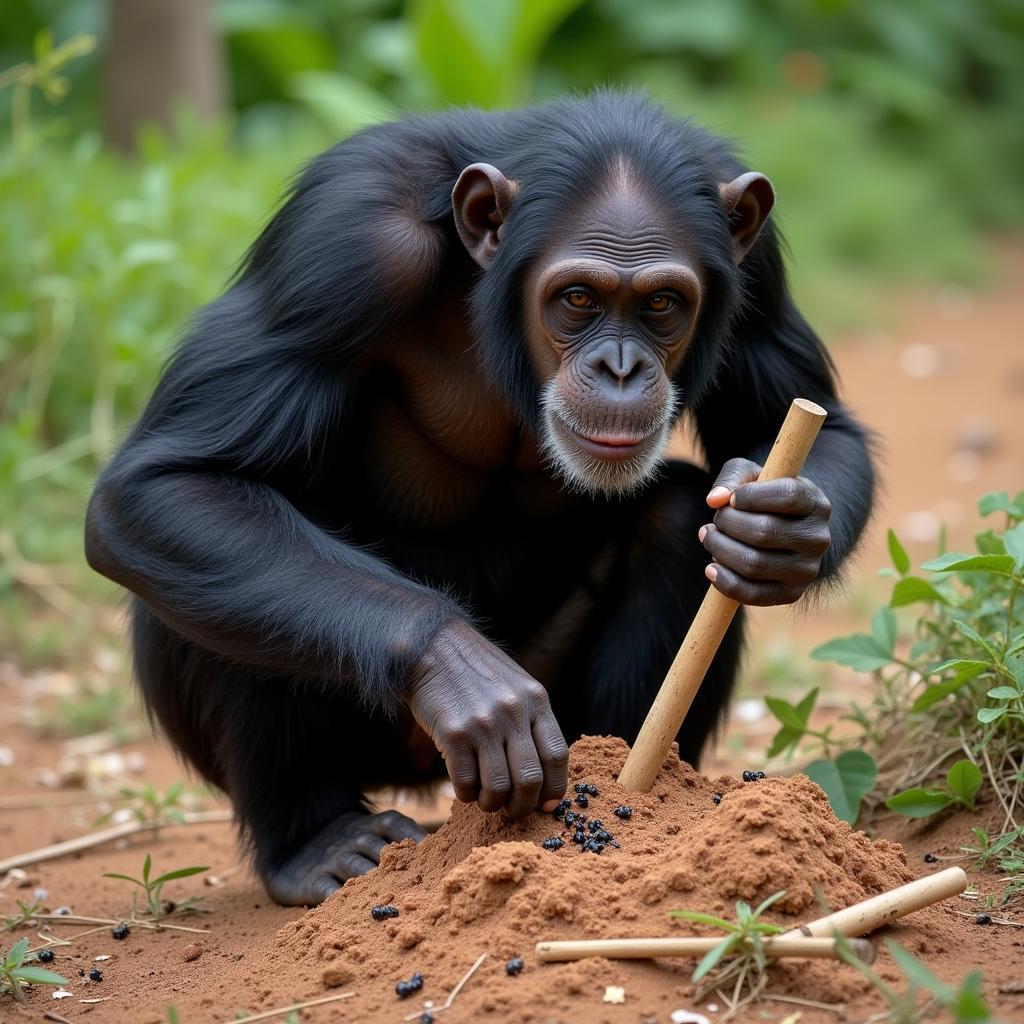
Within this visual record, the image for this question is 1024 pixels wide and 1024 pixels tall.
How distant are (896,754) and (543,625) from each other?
1.34 m

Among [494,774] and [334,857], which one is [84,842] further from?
[494,774]

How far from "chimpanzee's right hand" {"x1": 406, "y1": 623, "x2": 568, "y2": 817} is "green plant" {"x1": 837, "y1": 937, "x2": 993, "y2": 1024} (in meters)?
0.97

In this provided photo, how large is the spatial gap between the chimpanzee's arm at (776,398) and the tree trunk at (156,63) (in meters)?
10.1

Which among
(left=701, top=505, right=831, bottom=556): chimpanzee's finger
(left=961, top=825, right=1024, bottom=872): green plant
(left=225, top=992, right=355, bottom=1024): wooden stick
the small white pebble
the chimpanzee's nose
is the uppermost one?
the chimpanzee's nose

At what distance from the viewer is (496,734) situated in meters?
3.93

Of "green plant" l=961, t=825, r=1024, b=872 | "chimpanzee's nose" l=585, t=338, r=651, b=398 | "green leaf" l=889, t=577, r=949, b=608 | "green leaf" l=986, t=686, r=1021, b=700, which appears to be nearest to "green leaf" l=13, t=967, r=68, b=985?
"chimpanzee's nose" l=585, t=338, r=651, b=398

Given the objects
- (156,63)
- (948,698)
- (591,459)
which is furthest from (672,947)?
(156,63)

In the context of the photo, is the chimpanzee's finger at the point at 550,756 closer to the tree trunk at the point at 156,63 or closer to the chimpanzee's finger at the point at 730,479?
the chimpanzee's finger at the point at 730,479

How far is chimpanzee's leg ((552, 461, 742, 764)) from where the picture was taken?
5105mm

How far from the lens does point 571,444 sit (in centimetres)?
473

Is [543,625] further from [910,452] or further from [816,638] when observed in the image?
[910,452]

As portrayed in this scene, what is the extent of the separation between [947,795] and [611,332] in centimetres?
177

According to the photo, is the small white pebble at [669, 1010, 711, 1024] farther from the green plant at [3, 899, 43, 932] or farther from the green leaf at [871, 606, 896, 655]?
the green plant at [3, 899, 43, 932]

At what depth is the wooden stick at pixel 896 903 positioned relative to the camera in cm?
338
